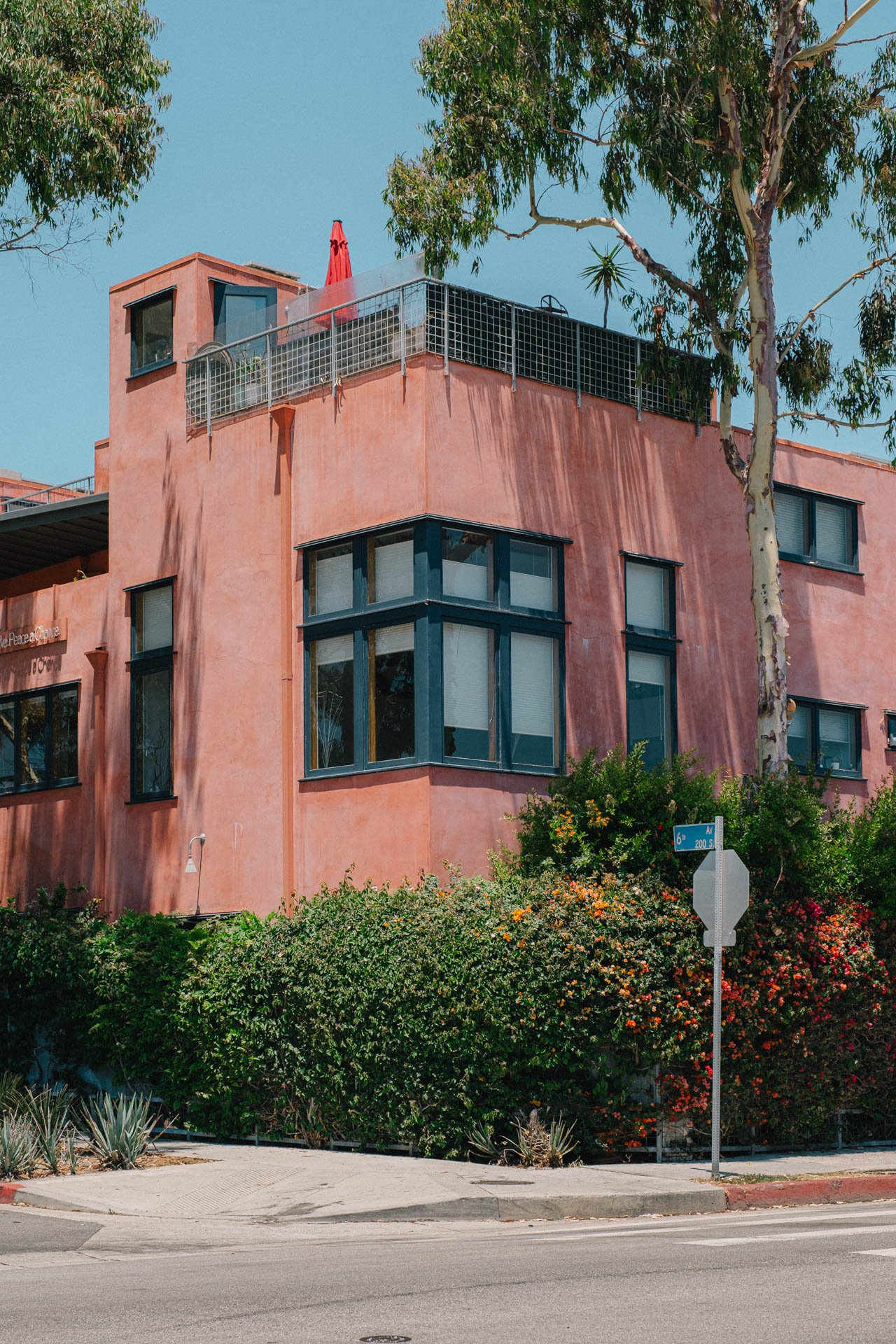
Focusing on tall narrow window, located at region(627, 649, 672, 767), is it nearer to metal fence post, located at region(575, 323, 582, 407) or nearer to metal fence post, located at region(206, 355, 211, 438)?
metal fence post, located at region(575, 323, 582, 407)

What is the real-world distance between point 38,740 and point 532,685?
365 inches

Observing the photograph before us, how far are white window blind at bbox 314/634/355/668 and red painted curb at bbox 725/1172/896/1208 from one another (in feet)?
26.5

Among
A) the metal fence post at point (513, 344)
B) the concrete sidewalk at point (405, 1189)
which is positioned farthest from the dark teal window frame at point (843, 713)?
the concrete sidewalk at point (405, 1189)

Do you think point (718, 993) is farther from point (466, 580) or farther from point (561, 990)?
point (466, 580)

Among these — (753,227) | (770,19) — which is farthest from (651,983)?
(770,19)

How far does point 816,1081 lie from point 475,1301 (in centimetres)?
962

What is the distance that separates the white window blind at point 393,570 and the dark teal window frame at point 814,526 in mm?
7288

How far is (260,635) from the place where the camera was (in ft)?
68.9

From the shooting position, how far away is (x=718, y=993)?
1533 centimetres

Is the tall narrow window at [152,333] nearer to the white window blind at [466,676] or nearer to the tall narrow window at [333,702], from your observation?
the tall narrow window at [333,702]

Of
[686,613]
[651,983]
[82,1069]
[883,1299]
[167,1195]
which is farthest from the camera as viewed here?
[686,613]

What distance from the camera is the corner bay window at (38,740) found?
24688mm

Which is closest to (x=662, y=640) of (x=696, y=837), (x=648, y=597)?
(x=648, y=597)

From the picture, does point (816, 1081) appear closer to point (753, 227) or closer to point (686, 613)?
point (686, 613)
